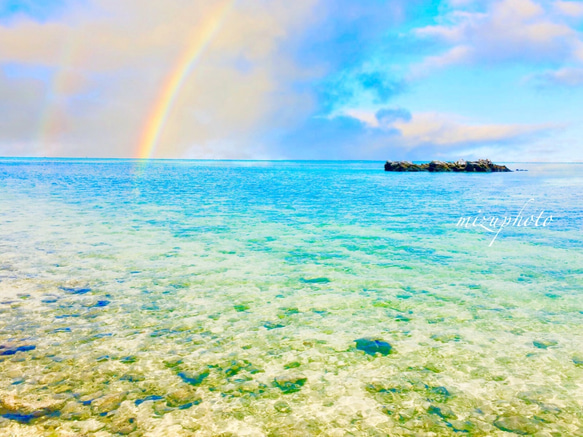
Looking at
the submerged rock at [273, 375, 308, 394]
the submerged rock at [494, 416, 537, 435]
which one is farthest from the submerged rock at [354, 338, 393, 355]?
the submerged rock at [494, 416, 537, 435]

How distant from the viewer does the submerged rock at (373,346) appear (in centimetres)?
Result: 761

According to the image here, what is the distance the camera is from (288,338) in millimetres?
8156

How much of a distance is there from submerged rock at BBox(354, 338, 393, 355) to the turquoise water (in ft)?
0.14

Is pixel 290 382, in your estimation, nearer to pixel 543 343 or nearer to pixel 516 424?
pixel 516 424

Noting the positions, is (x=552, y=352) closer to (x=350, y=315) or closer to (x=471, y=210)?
(x=350, y=315)

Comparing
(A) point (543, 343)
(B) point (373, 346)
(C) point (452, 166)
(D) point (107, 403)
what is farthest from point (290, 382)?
(C) point (452, 166)

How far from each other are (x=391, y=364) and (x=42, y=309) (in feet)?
27.2

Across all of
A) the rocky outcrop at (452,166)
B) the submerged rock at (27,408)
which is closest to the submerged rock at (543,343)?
the submerged rock at (27,408)

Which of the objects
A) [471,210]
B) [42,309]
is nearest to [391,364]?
[42,309]

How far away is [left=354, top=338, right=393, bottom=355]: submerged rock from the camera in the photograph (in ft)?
25.0

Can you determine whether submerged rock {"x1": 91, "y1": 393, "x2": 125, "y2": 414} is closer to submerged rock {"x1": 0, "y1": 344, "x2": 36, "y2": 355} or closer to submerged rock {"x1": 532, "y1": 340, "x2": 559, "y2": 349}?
submerged rock {"x1": 0, "y1": 344, "x2": 36, "y2": 355}

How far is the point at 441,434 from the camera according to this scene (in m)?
5.24

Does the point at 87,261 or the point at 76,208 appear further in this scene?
the point at 76,208

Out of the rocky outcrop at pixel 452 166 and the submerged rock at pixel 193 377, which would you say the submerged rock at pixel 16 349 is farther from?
the rocky outcrop at pixel 452 166
